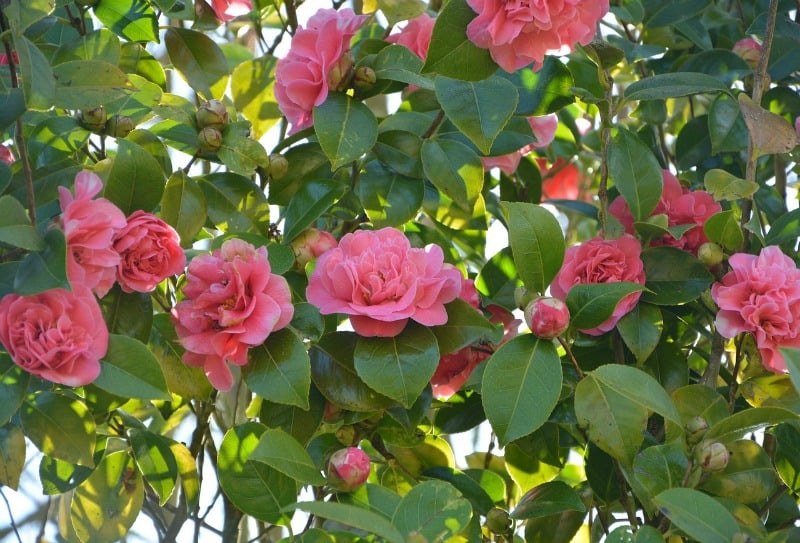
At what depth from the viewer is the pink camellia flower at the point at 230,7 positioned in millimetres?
1384

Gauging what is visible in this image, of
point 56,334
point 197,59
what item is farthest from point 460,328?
point 197,59

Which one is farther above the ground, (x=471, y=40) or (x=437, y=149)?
(x=471, y=40)

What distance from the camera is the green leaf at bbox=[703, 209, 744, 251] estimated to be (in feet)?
4.00

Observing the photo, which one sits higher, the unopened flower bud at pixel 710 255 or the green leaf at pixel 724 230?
the green leaf at pixel 724 230

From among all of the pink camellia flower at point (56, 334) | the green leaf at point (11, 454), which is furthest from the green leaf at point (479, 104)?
the green leaf at point (11, 454)

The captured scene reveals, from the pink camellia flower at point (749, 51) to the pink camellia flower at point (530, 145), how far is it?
0.93ft

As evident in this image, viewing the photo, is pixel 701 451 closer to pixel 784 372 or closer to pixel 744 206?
pixel 784 372

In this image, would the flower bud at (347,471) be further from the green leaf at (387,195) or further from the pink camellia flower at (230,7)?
the pink camellia flower at (230,7)

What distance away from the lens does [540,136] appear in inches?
58.9

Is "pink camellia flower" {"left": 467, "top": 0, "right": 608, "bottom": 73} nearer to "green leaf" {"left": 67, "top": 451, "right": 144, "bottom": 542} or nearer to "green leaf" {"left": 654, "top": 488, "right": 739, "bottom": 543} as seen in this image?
"green leaf" {"left": 654, "top": 488, "right": 739, "bottom": 543}

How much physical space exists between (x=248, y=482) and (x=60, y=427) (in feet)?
0.64

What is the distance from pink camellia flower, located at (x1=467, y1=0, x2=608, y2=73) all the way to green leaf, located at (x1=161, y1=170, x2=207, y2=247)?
353 millimetres

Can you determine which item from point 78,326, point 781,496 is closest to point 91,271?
point 78,326

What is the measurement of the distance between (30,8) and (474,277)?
683 millimetres
